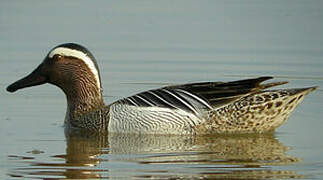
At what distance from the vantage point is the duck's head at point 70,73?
11609mm

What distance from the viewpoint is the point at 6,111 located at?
12.1 meters

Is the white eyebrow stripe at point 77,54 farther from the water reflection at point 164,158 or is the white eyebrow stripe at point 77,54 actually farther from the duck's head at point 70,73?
the water reflection at point 164,158

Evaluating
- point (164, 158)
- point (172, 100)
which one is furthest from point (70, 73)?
point (164, 158)

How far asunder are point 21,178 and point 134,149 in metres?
1.69

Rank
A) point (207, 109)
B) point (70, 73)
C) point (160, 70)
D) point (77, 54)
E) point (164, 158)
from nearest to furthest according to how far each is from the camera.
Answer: point (164, 158) → point (207, 109) → point (77, 54) → point (70, 73) → point (160, 70)

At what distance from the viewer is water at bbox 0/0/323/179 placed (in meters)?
9.44

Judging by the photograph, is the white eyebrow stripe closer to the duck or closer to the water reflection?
the duck

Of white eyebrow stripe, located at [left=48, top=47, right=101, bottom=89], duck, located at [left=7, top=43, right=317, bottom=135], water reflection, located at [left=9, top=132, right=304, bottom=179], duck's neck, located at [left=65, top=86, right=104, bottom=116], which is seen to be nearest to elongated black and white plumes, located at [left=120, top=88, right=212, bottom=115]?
duck, located at [left=7, top=43, right=317, bottom=135]

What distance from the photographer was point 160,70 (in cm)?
1423

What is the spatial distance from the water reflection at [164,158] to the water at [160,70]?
0.5 inches

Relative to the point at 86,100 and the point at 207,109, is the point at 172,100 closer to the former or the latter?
the point at 207,109

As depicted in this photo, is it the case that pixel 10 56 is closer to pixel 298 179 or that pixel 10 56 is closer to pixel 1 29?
pixel 1 29

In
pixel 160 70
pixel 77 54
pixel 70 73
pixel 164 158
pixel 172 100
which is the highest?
pixel 160 70

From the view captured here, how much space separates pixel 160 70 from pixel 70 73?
2736 mm
